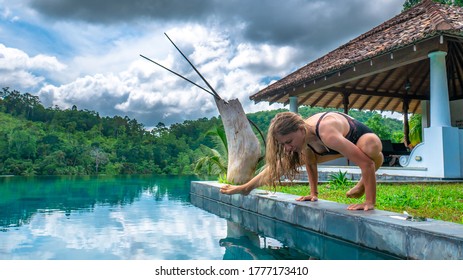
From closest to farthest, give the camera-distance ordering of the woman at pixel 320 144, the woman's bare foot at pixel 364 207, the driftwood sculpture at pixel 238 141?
the woman at pixel 320 144 < the woman's bare foot at pixel 364 207 < the driftwood sculpture at pixel 238 141

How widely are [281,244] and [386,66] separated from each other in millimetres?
6516

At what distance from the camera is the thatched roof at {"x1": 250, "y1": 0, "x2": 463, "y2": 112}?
730 centimetres

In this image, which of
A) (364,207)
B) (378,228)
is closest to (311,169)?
(364,207)

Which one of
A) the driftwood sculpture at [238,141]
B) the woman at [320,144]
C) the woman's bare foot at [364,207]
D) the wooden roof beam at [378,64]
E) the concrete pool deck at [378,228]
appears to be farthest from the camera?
the wooden roof beam at [378,64]

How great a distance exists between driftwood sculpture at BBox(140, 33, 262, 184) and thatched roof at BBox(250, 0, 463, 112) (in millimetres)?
2989

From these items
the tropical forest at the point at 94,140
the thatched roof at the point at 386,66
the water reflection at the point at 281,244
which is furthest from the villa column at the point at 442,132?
the tropical forest at the point at 94,140

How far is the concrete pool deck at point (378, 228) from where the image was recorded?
2.37 meters

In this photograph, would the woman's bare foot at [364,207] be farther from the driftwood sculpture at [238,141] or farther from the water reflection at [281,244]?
the driftwood sculpture at [238,141]

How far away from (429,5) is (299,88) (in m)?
3.91

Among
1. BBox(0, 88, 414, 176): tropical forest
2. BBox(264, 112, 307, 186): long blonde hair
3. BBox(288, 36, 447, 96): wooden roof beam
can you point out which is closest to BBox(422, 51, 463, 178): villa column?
BBox(288, 36, 447, 96): wooden roof beam

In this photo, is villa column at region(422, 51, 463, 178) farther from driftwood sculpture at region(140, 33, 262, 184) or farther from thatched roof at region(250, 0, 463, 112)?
driftwood sculpture at region(140, 33, 262, 184)

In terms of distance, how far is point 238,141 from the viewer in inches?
273

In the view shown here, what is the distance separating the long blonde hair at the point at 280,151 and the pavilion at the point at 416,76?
4475 millimetres
